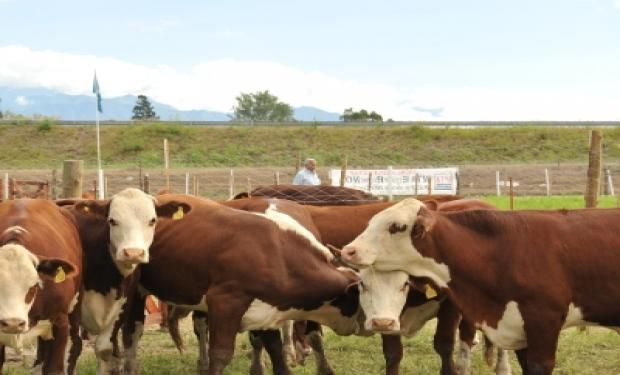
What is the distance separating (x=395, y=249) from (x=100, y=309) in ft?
8.81

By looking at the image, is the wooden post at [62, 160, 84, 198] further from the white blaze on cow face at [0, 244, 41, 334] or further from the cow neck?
the cow neck

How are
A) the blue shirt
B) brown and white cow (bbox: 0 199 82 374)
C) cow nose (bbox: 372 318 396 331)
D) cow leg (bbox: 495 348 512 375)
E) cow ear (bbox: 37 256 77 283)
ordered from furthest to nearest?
the blue shirt < cow leg (bbox: 495 348 512 375) < cow nose (bbox: 372 318 396 331) < cow ear (bbox: 37 256 77 283) < brown and white cow (bbox: 0 199 82 374)

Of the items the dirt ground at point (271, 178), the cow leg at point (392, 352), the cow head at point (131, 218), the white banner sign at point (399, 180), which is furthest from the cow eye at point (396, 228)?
the dirt ground at point (271, 178)

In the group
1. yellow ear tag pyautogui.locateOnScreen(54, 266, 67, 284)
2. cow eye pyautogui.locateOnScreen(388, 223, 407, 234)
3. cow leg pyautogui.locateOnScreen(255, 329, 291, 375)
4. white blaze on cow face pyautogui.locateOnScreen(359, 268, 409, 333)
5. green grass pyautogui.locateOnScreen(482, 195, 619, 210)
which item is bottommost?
green grass pyautogui.locateOnScreen(482, 195, 619, 210)

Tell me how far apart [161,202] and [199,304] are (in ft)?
3.13

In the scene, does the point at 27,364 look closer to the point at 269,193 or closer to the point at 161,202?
the point at 161,202

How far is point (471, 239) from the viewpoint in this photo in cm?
621

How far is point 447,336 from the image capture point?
23.8ft

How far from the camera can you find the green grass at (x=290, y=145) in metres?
40.6

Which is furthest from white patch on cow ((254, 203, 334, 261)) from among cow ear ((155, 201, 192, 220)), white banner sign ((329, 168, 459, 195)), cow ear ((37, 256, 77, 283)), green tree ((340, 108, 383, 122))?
green tree ((340, 108, 383, 122))

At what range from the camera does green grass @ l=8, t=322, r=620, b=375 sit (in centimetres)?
799

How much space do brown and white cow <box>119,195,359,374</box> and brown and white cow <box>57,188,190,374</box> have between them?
271mm

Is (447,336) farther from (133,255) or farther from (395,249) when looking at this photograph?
(133,255)

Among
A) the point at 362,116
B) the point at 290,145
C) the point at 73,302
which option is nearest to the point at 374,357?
the point at 73,302
